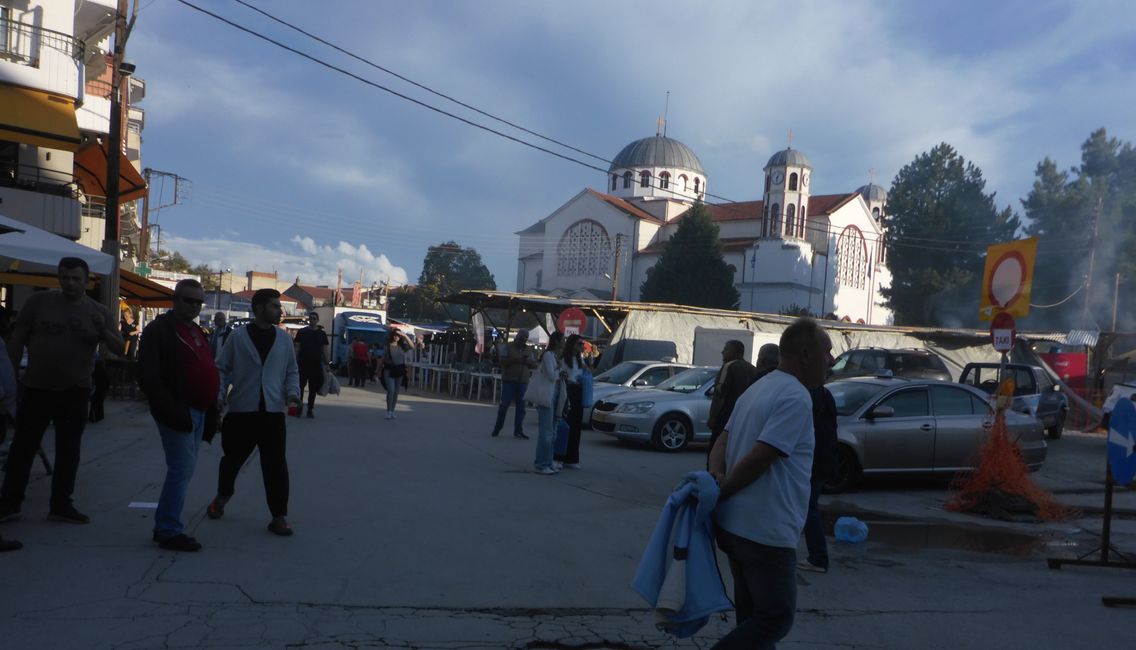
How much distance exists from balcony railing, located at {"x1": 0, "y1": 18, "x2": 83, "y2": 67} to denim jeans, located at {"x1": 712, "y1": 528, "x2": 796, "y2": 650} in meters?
21.8

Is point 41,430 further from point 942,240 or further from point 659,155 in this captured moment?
point 659,155

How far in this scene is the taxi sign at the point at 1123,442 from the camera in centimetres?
653

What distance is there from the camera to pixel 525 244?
84.9 metres

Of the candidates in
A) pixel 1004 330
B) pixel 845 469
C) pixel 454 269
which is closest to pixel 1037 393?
pixel 1004 330

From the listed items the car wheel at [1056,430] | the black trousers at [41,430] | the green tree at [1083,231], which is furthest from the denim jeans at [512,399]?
the green tree at [1083,231]

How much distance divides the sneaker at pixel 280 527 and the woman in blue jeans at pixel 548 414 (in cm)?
434

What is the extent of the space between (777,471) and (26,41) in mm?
22229

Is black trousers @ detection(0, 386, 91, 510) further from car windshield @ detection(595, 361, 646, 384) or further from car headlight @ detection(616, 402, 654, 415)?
car windshield @ detection(595, 361, 646, 384)

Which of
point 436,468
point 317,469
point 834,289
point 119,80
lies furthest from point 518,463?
point 834,289

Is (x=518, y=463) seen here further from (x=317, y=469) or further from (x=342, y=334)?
(x=342, y=334)

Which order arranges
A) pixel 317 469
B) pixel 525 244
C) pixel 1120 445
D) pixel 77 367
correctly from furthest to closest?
1. pixel 525 244
2. pixel 317 469
3. pixel 1120 445
4. pixel 77 367

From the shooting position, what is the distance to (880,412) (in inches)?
414

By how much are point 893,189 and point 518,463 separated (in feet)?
193

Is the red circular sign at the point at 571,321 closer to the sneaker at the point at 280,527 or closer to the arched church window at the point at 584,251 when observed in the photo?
the sneaker at the point at 280,527
